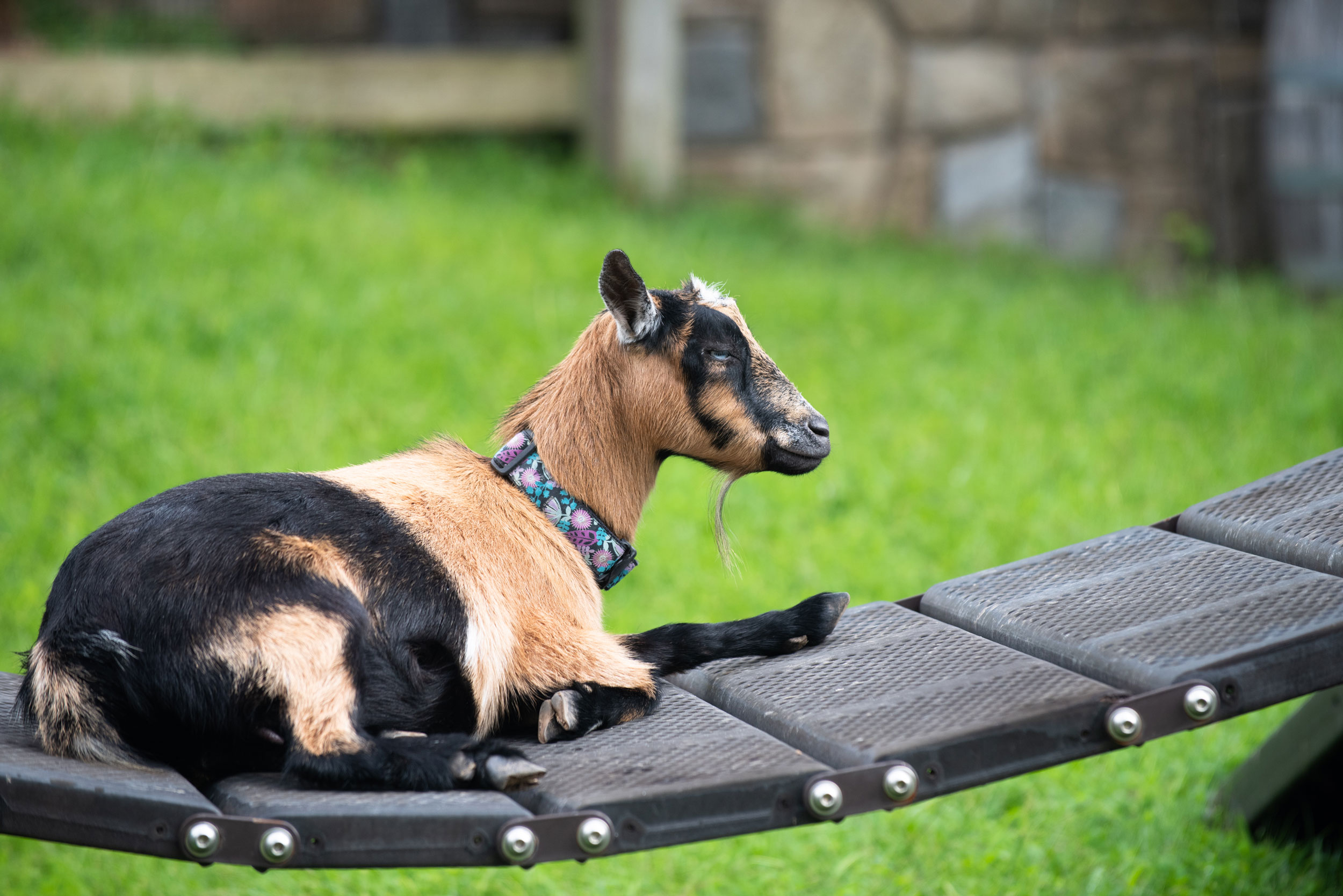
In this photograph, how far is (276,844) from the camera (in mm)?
1633

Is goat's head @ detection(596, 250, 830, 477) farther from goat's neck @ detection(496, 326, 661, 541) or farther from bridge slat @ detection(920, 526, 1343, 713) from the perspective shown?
bridge slat @ detection(920, 526, 1343, 713)

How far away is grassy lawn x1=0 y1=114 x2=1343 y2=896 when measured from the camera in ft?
9.78

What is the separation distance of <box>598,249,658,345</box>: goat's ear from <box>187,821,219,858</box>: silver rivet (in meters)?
1.01

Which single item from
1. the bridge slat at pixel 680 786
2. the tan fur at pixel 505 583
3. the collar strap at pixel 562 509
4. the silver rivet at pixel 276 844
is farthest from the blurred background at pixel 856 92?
the silver rivet at pixel 276 844

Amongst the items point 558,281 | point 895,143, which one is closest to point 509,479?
point 558,281

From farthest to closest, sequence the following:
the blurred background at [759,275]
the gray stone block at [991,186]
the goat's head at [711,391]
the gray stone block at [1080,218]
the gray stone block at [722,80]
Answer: the gray stone block at [1080,218], the gray stone block at [991,186], the gray stone block at [722,80], the blurred background at [759,275], the goat's head at [711,391]

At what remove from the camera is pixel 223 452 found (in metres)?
4.18

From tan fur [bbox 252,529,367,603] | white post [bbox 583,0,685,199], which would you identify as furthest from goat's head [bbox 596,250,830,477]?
white post [bbox 583,0,685,199]

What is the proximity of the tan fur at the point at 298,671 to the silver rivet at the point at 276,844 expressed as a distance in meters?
0.17

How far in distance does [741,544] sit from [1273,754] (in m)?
1.77

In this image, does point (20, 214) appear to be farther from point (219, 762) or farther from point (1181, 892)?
point (1181, 892)

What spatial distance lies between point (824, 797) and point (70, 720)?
43.0 inches

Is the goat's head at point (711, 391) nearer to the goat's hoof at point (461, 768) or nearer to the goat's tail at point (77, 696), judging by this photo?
the goat's hoof at point (461, 768)

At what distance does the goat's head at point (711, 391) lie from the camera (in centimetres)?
221
